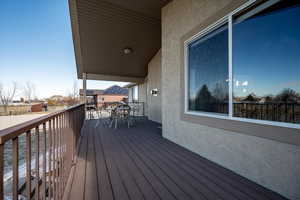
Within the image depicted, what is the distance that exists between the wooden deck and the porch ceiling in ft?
13.5

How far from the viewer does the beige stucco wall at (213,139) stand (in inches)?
62.7

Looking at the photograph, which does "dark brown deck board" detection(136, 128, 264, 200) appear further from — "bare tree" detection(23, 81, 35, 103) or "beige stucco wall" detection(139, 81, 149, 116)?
"bare tree" detection(23, 81, 35, 103)

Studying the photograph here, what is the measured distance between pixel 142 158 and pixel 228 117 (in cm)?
168

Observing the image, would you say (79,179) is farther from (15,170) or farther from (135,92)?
(135,92)

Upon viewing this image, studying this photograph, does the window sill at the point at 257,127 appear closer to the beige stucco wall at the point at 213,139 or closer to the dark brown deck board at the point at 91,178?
the beige stucco wall at the point at 213,139

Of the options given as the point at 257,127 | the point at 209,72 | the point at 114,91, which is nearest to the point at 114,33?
the point at 209,72

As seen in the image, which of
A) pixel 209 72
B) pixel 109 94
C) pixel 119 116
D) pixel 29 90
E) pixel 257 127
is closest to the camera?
pixel 257 127

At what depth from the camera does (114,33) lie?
5.57 metres

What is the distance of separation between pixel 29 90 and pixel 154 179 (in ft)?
110

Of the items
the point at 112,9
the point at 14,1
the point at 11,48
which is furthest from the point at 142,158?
the point at 11,48

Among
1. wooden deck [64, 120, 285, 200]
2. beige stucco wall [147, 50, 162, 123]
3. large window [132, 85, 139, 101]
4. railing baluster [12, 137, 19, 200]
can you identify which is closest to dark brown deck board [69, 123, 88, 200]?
wooden deck [64, 120, 285, 200]

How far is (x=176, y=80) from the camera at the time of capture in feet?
12.0

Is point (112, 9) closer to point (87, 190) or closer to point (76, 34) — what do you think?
point (76, 34)

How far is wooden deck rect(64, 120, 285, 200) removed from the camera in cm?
166
